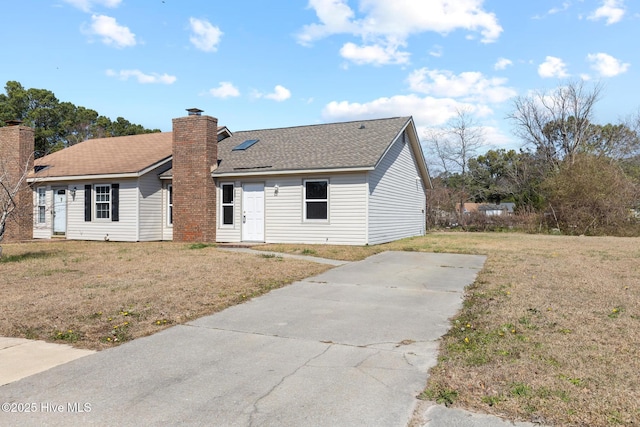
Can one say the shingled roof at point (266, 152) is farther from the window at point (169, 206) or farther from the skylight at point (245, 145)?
the window at point (169, 206)

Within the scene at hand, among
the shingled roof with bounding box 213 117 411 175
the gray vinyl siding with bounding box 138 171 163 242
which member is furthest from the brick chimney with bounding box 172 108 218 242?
the gray vinyl siding with bounding box 138 171 163 242

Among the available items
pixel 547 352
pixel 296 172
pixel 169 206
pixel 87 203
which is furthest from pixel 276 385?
pixel 87 203

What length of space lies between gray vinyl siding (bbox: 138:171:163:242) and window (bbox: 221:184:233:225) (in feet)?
10.5

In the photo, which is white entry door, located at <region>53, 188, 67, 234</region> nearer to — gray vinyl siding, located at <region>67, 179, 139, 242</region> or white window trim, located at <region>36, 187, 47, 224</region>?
gray vinyl siding, located at <region>67, 179, 139, 242</region>

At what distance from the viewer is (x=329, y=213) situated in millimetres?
16078

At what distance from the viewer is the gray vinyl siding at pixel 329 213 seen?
51.4 feet

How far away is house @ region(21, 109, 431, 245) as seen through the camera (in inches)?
632

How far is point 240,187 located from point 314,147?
3358mm

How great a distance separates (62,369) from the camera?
4180mm

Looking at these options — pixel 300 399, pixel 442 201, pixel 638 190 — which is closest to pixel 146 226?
pixel 300 399

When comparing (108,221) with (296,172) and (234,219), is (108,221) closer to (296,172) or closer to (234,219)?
(234,219)

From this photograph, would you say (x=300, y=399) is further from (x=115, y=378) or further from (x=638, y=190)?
(x=638, y=190)

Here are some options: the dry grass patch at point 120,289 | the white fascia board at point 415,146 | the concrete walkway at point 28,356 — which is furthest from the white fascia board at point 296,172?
the concrete walkway at point 28,356

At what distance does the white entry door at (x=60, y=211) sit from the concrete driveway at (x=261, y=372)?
16.3 metres
